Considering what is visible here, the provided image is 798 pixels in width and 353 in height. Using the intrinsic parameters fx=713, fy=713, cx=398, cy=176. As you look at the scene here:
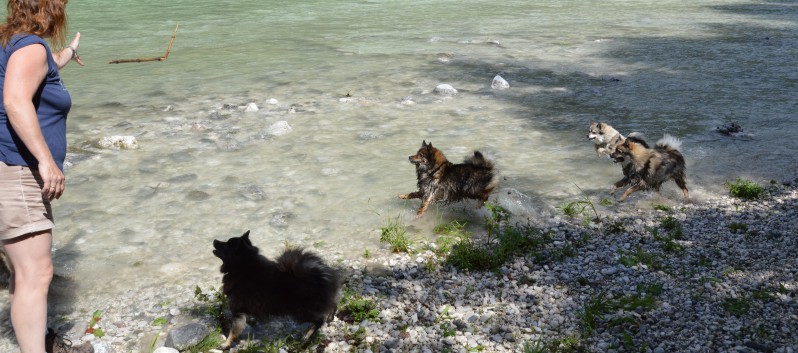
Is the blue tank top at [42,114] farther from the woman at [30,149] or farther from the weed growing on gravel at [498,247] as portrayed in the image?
the weed growing on gravel at [498,247]

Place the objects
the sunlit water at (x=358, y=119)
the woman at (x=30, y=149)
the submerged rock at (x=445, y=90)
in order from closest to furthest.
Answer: the woman at (x=30, y=149) → the sunlit water at (x=358, y=119) → the submerged rock at (x=445, y=90)

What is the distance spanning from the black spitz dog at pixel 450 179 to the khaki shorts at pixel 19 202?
3.47 m

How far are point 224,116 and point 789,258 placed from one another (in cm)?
709

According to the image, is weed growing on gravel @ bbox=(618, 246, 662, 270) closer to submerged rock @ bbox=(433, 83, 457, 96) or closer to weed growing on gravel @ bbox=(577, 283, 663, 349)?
weed growing on gravel @ bbox=(577, 283, 663, 349)

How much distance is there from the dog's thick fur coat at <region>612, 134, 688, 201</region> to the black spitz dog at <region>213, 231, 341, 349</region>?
3.58 meters

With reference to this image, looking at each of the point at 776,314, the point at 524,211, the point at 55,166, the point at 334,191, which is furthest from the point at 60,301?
the point at 776,314

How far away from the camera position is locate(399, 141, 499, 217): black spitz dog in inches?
253

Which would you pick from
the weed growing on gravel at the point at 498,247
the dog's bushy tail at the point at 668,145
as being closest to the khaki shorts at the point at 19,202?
the weed growing on gravel at the point at 498,247

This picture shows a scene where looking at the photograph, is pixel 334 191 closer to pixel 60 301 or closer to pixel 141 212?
pixel 141 212

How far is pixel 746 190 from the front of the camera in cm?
668

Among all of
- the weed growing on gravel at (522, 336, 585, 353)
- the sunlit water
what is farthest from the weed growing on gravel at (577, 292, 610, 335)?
the sunlit water

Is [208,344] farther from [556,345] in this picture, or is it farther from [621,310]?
[621,310]

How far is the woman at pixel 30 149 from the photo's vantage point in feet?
11.2

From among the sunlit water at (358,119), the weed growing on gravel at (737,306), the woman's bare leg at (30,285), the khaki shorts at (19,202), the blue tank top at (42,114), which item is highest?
the blue tank top at (42,114)
